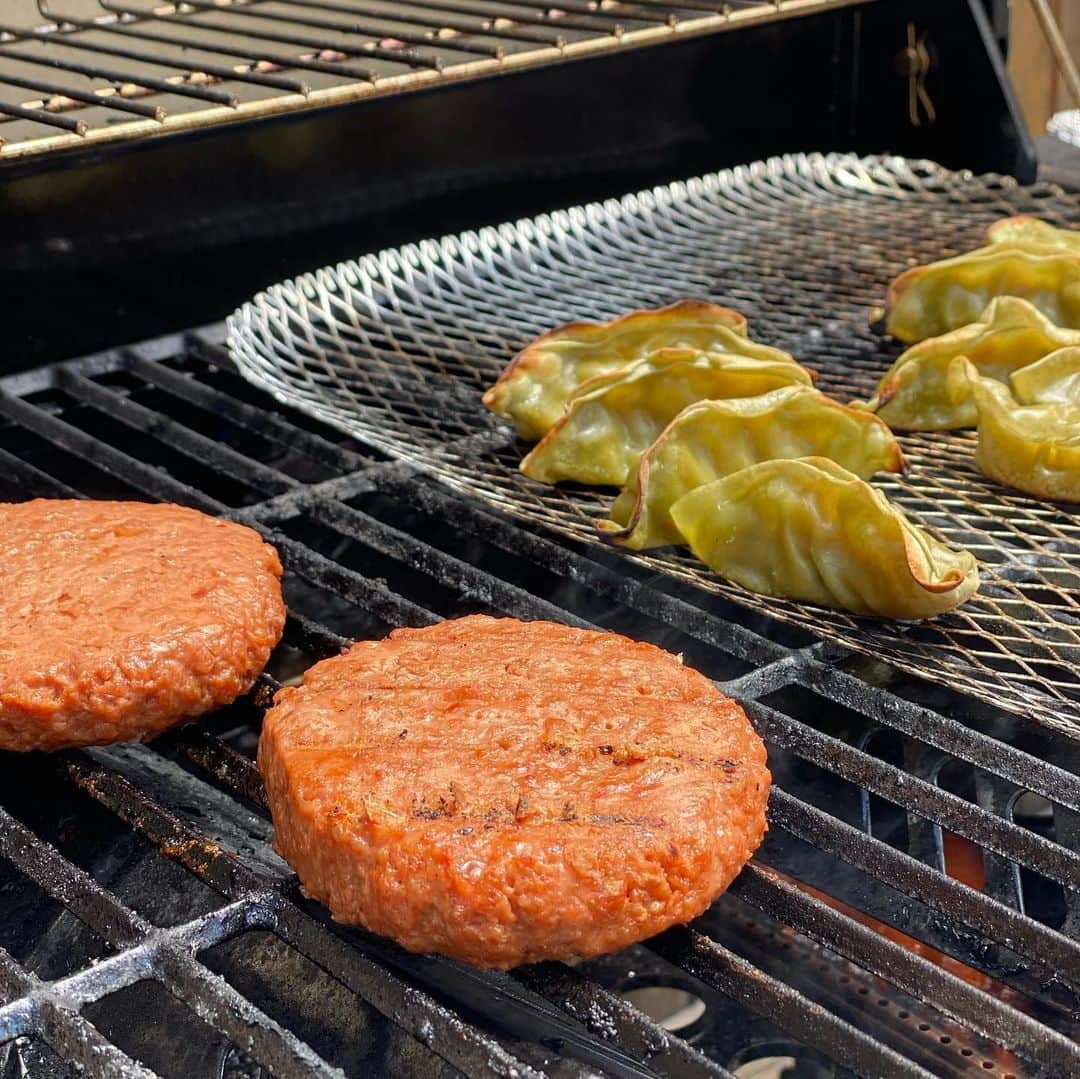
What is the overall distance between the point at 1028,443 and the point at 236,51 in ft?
5.14

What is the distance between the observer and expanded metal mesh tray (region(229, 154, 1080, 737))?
232cm

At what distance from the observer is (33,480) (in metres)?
2.79

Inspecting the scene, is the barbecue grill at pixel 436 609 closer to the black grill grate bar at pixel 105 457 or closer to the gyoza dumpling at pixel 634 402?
the black grill grate bar at pixel 105 457

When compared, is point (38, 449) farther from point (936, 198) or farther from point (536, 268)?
point (936, 198)

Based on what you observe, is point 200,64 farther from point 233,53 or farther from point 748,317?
point 748,317

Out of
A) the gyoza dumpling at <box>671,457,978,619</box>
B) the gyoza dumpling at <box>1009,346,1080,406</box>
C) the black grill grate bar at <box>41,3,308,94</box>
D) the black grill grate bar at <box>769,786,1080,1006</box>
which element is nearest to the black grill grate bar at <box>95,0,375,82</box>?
the black grill grate bar at <box>41,3,308,94</box>

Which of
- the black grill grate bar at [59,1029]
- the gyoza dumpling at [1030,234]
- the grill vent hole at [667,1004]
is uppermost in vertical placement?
the gyoza dumpling at [1030,234]

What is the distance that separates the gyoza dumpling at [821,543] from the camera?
2.26m

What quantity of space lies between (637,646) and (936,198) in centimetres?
262

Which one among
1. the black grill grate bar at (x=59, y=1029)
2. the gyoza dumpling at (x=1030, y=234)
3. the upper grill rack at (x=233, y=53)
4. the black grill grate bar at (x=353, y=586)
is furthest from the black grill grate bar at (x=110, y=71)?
the gyoza dumpling at (x=1030, y=234)

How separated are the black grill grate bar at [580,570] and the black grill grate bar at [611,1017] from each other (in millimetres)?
716

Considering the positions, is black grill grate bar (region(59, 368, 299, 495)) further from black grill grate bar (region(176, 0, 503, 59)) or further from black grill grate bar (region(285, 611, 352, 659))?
black grill grate bar (region(176, 0, 503, 59))

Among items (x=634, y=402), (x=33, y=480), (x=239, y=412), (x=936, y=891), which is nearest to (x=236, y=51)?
(x=239, y=412)

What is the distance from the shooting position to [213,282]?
356 cm
